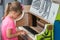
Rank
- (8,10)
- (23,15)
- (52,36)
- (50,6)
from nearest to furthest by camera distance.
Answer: (52,36)
(50,6)
(8,10)
(23,15)

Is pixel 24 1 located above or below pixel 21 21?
above

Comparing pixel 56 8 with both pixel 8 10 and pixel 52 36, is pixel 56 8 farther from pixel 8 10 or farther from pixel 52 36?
pixel 8 10

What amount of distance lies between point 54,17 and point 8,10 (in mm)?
897

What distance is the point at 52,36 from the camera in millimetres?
2162

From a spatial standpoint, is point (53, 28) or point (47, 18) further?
point (47, 18)

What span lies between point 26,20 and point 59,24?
4.26 feet

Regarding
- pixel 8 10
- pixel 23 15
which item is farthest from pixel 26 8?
pixel 8 10

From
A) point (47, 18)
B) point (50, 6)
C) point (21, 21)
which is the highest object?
point (50, 6)

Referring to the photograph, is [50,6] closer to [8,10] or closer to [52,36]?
[52,36]

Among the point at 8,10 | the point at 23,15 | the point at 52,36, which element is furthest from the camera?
the point at 23,15

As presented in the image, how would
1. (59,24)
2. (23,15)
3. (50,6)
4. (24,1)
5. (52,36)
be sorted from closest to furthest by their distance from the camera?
(59,24) → (52,36) → (50,6) → (23,15) → (24,1)

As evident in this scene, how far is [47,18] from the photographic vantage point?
2414 millimetres

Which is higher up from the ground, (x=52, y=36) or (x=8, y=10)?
(x=8, y=10)

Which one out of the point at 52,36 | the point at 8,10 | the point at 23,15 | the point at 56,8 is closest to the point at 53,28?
the point at 52,36
